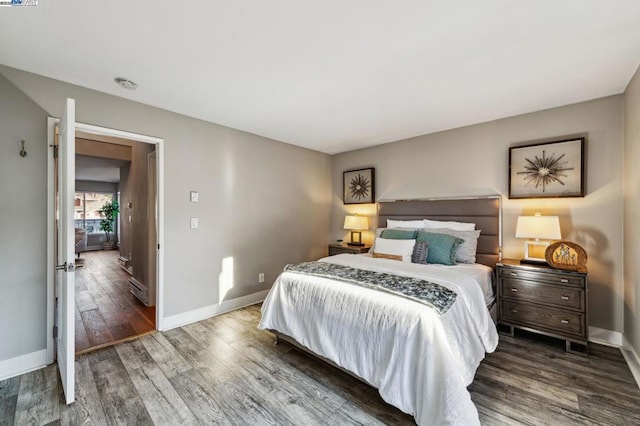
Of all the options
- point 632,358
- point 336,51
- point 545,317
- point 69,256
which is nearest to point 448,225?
point 545,317

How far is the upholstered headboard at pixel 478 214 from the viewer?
3215 millimetres

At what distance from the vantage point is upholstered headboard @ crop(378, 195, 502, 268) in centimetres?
321

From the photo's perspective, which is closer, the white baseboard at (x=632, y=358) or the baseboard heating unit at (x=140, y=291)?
the white baseboard at (x=632, y=358)

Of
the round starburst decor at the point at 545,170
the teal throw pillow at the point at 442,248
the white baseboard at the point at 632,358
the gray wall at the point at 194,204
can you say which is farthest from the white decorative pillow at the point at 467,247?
the gray wall at the point at 194,204

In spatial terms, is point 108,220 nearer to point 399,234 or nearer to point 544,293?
point 399,234

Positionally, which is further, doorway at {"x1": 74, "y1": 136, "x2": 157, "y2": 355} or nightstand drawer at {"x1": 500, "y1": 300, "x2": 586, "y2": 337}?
doorway at {"x1": 74, "y1": 136, "x2": 157, "y2": 355}

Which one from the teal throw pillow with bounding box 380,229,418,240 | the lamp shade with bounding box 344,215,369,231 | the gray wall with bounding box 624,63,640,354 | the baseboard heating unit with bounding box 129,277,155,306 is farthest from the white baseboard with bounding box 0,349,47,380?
the gray wall with bounding box 624,63,640,354

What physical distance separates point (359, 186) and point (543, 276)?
2741mm

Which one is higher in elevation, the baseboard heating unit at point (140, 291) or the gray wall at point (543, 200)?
the gray wall at point (543, 200)

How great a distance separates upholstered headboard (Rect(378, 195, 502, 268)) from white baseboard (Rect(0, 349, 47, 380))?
4184mm

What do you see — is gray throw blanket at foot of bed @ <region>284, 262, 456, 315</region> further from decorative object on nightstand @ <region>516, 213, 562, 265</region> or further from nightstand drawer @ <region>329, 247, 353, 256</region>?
nightstand drawer @ <region>329, 247, 353, 256</region>

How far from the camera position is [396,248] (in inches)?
128

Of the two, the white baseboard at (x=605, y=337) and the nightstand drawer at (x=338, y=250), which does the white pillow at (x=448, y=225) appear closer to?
the nightstand drawer at (x=338, y=250)

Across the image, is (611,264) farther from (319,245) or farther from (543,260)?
(319,245)
